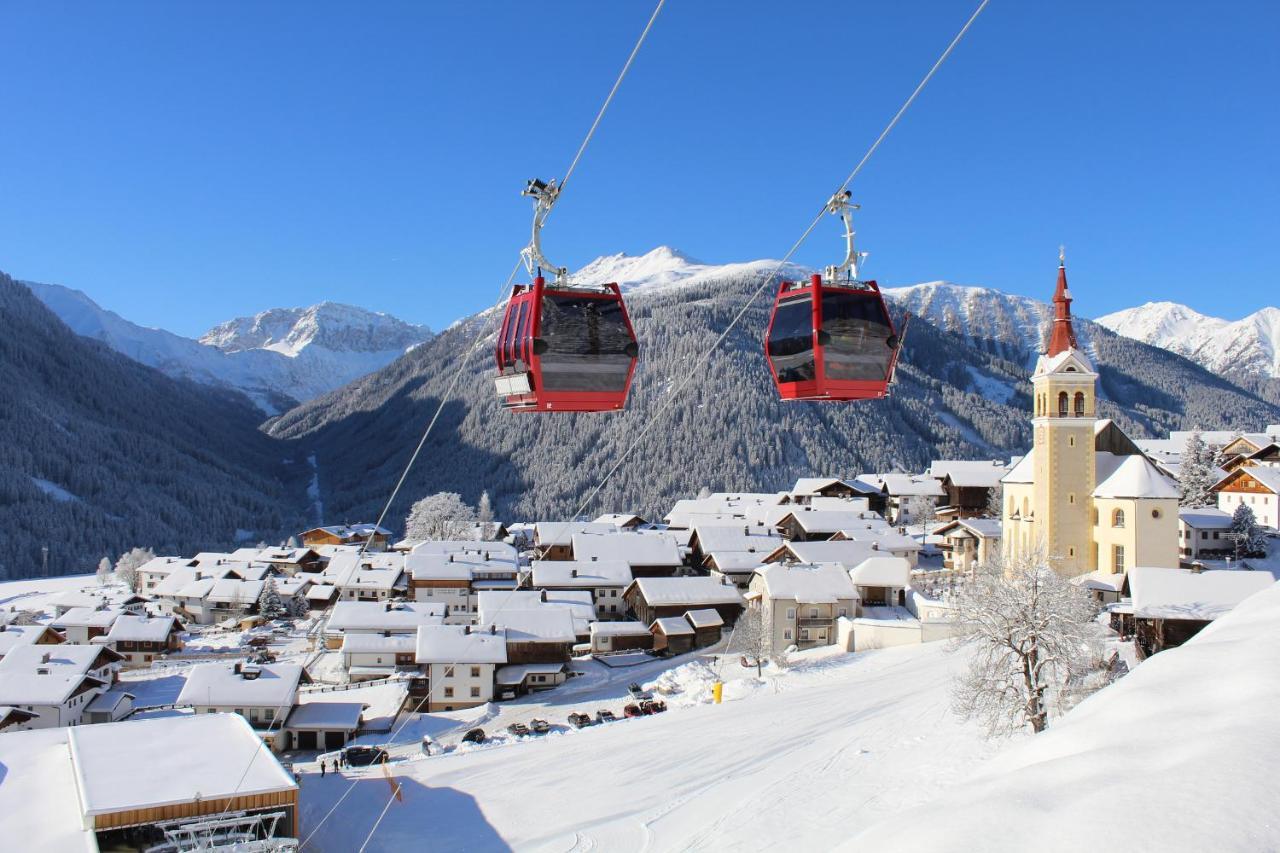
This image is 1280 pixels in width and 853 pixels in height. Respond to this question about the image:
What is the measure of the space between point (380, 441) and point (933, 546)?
130893mm

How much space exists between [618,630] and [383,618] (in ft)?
39.2

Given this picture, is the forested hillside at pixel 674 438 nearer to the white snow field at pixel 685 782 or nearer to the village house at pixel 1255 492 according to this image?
the village house at pixel 1255 492

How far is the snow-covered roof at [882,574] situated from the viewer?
45.3 meters

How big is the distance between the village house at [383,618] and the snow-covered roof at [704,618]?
1288 cm

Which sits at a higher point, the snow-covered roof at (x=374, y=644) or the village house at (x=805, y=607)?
the village house at (x=805, y=607)

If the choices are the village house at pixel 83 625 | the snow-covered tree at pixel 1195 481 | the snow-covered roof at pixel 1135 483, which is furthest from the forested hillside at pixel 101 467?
the snow-covered tree at pixel 1195 481

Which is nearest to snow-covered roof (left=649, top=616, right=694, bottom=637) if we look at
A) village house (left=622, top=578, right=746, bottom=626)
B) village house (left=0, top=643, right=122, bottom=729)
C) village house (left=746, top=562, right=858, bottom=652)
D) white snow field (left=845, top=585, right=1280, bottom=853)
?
village house (left=622, top=578, right=746, bottom=626)

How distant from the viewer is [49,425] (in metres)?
141

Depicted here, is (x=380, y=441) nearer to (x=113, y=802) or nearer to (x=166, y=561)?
(x=166, y=561)

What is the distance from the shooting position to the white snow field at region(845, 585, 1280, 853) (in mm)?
3596

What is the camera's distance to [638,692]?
3684 centimetres

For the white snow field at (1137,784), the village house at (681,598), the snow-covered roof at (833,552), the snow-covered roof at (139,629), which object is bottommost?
the snow-covered roof at (139,629)

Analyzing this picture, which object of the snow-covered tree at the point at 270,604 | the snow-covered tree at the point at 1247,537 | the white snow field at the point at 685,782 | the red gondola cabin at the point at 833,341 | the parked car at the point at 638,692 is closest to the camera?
the red gondola cabin at the point at 833,341

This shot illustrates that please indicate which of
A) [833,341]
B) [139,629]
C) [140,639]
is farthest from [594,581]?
[833,341]
